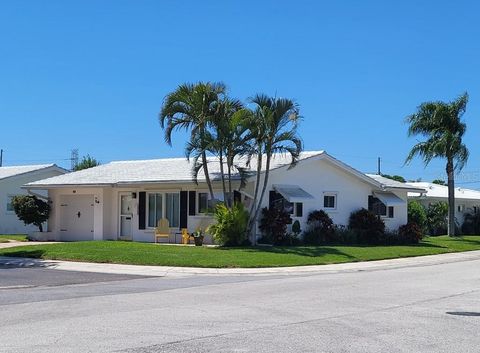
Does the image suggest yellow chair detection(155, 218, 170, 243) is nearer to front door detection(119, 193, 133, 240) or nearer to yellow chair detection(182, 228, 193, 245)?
yellow chair detection(182, 228, 193, 245)

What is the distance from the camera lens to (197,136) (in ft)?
88.4

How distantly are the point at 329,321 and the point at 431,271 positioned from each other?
11.4 meters

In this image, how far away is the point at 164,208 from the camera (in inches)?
1199

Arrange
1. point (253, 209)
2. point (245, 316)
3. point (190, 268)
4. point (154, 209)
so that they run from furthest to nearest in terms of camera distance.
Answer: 1. point (154, 209)
2. point (253, 209)
3. point (190, 268)
4. point (245, 316)

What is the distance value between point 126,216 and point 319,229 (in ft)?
30.2

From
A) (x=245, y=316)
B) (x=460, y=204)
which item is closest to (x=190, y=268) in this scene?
(x=245, y=316)

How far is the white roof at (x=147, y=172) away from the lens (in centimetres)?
2986

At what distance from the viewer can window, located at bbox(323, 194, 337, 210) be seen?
105ft

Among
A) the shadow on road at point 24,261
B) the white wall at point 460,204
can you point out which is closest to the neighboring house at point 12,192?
the shadow on road at point 24,261

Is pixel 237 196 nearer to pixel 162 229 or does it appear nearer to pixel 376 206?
pixel 162 229

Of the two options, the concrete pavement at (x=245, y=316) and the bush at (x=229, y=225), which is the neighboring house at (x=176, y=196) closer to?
the bush at (x=229, y=225)

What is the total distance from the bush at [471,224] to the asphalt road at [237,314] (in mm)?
30421

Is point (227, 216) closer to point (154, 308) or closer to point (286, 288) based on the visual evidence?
point (286, 288)

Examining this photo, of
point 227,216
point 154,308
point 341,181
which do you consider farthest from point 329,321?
point 341,181
